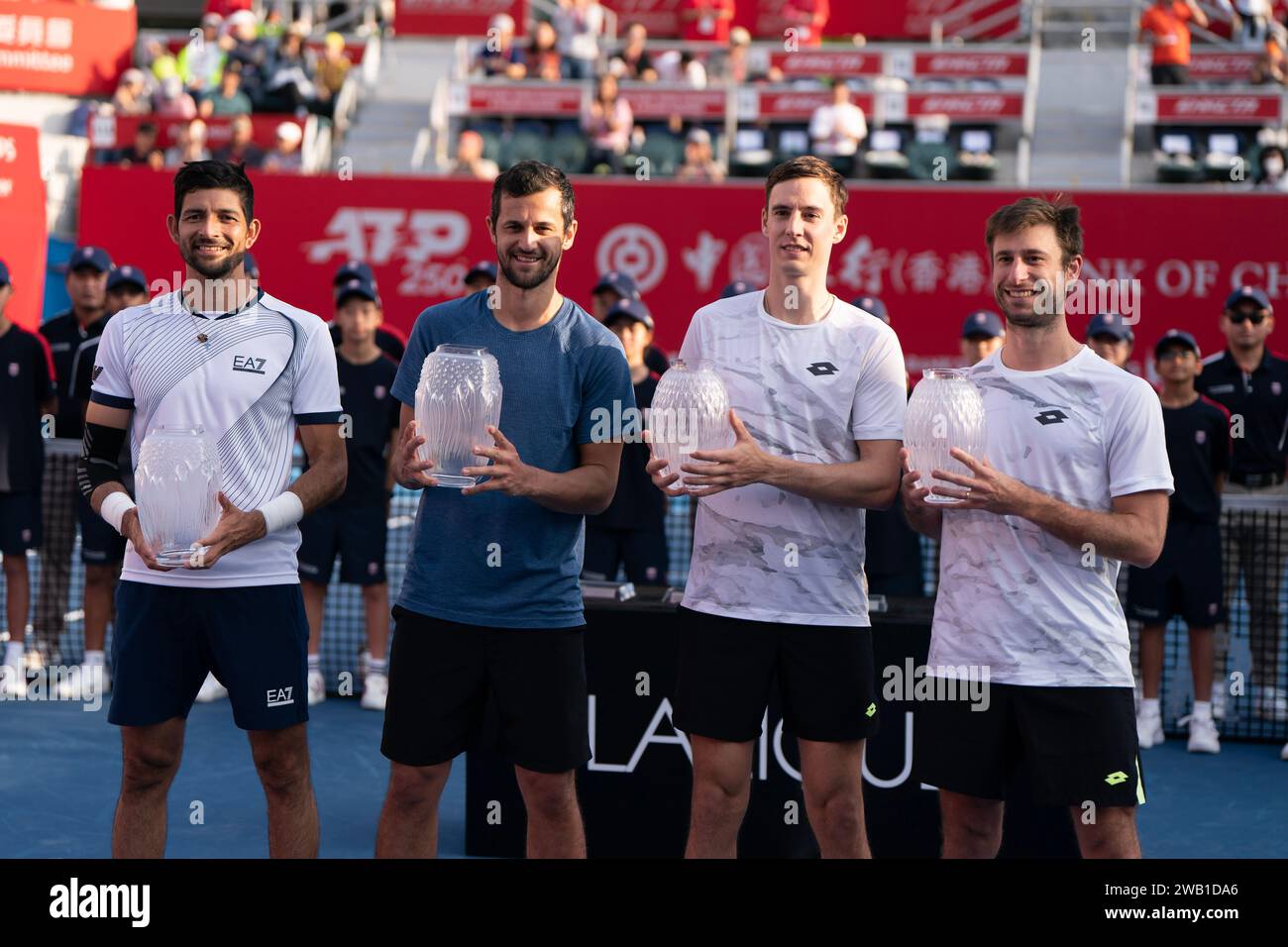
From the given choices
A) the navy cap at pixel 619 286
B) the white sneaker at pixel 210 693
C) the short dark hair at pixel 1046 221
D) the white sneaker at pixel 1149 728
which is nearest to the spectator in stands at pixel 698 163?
the navy cap at pixel 619 286

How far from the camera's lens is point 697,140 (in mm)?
17750

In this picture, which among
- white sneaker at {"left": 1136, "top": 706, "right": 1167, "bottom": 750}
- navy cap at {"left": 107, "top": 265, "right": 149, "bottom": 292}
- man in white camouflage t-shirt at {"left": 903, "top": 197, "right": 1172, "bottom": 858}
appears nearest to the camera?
man in white camouflage t-shirt at {"left": 903, "top": 197, "right": 1172, "bottom": 858}

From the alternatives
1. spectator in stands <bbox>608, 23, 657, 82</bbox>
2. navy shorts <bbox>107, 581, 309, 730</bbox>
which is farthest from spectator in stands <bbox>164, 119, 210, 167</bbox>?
navy shorts <bbox>107, 581, 309, 730</bbox>

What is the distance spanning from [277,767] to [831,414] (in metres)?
1.87

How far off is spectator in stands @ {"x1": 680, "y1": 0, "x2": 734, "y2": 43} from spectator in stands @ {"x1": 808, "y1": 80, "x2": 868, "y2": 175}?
4.09m

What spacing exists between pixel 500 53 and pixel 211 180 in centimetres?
1678

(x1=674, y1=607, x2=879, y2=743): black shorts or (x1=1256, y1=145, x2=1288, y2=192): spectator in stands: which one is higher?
(x1=1256, y1=145, x2=1288, y2=192): spectator in stands

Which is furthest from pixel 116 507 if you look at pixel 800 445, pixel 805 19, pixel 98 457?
pixel 805 19

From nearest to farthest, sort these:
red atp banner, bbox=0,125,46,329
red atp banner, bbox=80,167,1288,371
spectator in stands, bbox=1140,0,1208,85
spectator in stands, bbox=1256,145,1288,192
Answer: red atp banner, bbox=0,125,46,329 → red atp banner, bbox=80,167,1288,371 → spectator in stands, bbox=1256,145,1288,192 → spectator in stands, bbox=1140,0,1208,85

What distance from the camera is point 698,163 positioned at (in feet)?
56.9

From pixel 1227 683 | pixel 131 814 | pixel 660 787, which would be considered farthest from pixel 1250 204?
pixel 131 814

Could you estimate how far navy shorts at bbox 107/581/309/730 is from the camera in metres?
4.29

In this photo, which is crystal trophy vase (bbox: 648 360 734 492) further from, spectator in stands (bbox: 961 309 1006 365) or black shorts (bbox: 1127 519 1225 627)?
black shorts (bbox: 1127 519 1225 627)
